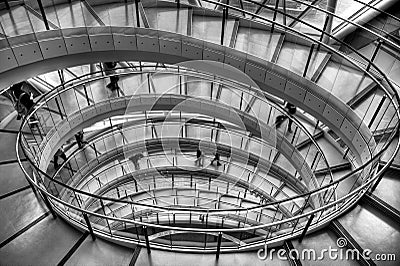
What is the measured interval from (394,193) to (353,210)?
86 centimetres

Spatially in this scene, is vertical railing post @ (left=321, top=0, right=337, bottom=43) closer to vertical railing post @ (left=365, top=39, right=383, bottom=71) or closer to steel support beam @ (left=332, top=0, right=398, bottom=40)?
steel support beam @ (left=332, top=0, right=398, bottom=40)

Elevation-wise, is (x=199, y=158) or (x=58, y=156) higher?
(x=199, y=158)

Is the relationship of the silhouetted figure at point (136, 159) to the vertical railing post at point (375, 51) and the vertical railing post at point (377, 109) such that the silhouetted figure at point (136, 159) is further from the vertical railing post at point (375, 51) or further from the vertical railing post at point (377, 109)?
the vertical railing post at point (375, 51)

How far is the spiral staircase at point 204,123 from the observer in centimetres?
568

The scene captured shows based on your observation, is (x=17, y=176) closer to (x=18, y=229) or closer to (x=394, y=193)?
(x=18, y=229)

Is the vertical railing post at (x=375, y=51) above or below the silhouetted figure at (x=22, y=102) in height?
above

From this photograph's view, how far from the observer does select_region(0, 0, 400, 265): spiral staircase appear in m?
5.68

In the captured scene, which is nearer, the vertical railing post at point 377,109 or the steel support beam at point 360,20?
the vertical railing post at point 377,109

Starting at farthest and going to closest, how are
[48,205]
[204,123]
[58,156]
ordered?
[204,123] < [58,156] < [48,205]

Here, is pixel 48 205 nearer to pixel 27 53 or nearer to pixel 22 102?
pixel 27 53

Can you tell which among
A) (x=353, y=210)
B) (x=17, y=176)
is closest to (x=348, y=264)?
(x=353, y=210)

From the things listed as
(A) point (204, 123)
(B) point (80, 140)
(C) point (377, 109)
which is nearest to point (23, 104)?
(B) point (80, 140)

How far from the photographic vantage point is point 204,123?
14.6 meters

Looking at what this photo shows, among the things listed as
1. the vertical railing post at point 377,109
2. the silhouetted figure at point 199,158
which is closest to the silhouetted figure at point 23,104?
the silhouetted figure at point 199,158
